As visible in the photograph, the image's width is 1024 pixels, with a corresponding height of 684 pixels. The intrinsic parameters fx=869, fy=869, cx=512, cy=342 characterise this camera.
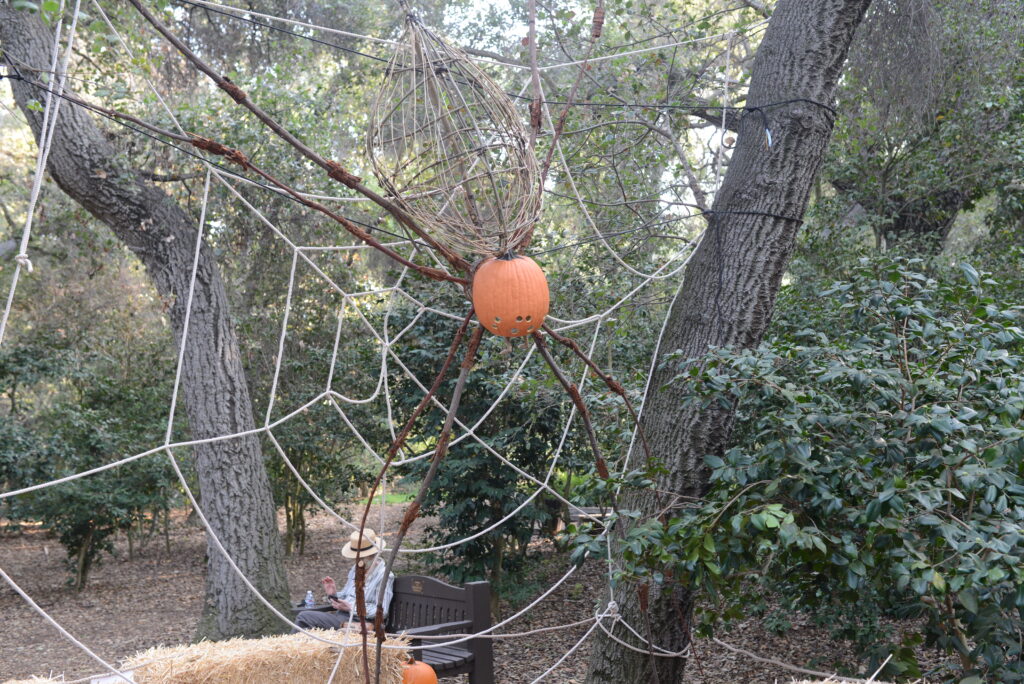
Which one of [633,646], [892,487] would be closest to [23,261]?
[892,487]

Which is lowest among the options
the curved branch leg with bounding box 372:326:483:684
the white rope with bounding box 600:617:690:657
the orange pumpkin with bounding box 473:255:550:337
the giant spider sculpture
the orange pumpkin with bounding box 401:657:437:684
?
the orange pumpkin with bounding box 401:657:437:684

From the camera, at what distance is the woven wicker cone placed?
2182mm

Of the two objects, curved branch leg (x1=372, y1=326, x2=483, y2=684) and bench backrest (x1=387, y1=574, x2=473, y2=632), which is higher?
curved branch leg (x1=372, y1=326, x2=483, y2=684)

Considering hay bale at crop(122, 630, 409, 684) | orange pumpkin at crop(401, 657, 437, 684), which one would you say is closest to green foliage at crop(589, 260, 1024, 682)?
orange pumpkin at crop(401, 657, 437, 684)

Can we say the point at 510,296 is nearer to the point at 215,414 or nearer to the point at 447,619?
the point at 447,619

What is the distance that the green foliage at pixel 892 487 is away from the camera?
6.71 feet

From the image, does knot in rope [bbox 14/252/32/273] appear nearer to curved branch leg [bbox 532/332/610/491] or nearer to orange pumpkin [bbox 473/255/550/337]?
orange pumpkin [bbox 473/255/550/337]

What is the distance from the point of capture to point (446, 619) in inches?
170

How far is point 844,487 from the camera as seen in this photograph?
2.28m

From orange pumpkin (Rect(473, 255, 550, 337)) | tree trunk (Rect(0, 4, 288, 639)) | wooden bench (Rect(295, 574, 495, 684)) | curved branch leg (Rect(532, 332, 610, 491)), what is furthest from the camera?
tree trunk (Rect(0, 4, 288, 639))

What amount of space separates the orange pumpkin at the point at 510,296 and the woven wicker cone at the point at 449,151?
2.2 inches

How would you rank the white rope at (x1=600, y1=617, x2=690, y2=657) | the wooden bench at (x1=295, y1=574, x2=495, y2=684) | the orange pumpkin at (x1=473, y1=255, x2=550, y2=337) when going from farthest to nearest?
1. the wooden bench at (x1=295, y1=574, x2=495, y2=684)
2. the white rope at (x1=600, y1=617, x2=690, y2=657)
3. the orange pumpkin at (x1=473, y1=255, x2=550, y2=337)

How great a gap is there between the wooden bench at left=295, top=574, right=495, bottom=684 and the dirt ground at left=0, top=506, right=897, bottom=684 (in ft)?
3.30

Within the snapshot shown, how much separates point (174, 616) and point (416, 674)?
5.34m
